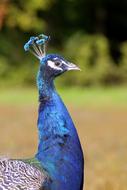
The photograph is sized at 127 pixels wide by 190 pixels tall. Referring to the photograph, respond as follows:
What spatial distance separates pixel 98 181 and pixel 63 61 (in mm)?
2559

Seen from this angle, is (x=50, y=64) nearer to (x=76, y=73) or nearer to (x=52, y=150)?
(x=52, y=150)

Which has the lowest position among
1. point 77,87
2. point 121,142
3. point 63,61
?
point 63,61

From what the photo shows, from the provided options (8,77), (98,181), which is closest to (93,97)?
(8,77)

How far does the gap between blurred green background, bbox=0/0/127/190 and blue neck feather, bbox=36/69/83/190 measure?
4.54 metres

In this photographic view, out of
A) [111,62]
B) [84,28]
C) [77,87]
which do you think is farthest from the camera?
[84,28]

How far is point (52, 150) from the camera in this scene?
4.68 meters

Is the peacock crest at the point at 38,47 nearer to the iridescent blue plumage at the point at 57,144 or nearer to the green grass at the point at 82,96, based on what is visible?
the iridescent blue plumage at the point at 57,144

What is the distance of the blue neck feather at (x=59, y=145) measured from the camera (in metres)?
4.62

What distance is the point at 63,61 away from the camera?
4918mm

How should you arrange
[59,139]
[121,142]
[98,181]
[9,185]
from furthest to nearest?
[121,142]
[98,181]
[59,139]
[9,185]

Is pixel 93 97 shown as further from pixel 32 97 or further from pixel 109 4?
pixel 109 4

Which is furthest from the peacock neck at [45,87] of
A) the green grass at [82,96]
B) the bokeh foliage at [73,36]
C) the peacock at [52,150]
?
the bokeh foliage at [73,36]

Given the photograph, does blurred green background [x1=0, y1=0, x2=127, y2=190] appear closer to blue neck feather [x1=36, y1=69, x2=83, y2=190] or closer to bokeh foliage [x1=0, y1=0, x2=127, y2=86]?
bokeh foliage [x1=0, y1=0, x2=127, y2=86]

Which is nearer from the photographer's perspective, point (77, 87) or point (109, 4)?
point (77, 87)
